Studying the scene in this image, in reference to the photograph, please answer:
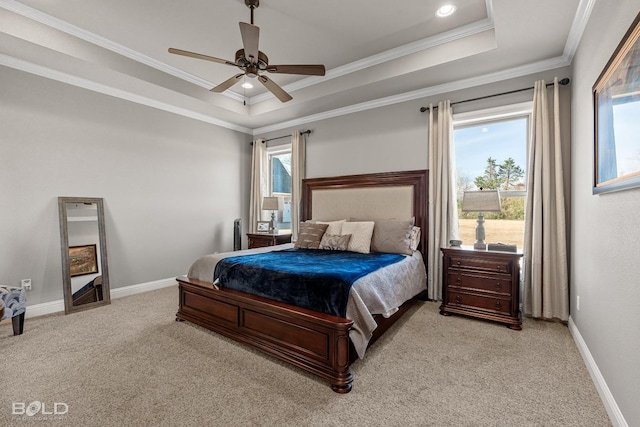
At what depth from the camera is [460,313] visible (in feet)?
10.5

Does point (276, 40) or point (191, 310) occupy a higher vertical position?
point (276, 40)

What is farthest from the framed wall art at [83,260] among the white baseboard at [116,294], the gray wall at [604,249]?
the gray wall at [604,249]

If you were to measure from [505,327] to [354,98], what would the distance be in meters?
3.40

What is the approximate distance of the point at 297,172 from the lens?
5.14 metres

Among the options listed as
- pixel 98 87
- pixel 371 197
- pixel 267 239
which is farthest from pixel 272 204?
pixel 98 87

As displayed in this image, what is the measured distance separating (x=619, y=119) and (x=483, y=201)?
1534mm

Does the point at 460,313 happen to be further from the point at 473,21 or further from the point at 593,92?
the point at 473,21

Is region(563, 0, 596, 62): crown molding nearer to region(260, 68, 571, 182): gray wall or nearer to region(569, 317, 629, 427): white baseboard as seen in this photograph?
region(260, 68, 571, 182): gray wall

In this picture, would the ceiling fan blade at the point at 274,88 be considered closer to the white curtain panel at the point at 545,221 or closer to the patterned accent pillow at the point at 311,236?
the patterned accent pillow at the point at 311,236

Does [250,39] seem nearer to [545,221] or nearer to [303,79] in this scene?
[303,79]

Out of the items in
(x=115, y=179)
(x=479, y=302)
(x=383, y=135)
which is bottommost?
(x=479, y=302)

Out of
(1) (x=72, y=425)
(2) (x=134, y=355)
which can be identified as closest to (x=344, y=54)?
(2) (x=134, y=355)

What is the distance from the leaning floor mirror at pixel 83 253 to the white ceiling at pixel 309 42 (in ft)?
5.12

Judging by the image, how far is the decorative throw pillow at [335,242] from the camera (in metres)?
3.64
